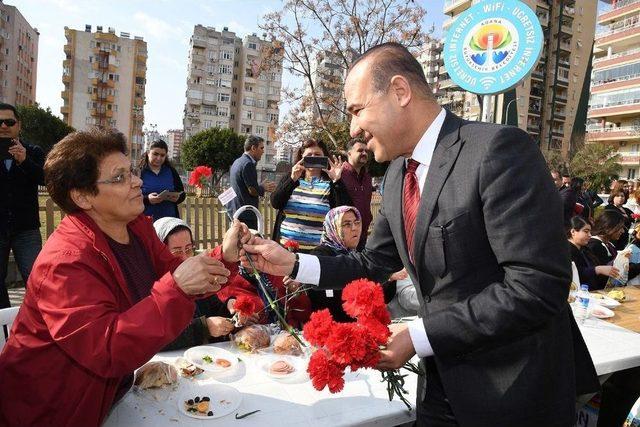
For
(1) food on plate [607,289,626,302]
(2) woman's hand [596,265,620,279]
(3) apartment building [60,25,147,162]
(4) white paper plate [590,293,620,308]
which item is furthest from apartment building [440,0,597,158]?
(4) white paper plate [590,293,620,308]

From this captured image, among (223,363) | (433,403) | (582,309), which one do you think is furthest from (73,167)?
(582,309)

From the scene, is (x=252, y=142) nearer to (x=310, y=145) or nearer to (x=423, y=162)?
(x=310, y=145)

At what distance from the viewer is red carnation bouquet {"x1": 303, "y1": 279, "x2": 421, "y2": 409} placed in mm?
1334

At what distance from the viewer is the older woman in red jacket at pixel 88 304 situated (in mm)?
1497

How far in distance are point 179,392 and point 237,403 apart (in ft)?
0.98

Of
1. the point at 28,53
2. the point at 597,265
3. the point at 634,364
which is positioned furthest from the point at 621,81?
the point at 28,53

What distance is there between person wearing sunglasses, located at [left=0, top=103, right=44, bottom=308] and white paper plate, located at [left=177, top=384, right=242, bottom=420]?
10.1 ft

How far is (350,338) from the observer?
1338 millimetres

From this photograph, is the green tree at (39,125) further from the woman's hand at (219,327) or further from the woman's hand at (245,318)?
the woman's hand at (219,327)

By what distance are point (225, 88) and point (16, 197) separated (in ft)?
263

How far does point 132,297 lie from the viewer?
193cm

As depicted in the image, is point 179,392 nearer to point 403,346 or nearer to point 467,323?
point 403,346

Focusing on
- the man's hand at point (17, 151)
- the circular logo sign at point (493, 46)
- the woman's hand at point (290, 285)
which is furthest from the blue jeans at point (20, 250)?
the circular logo sign at point (493, 46)

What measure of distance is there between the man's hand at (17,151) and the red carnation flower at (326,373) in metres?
3.91
